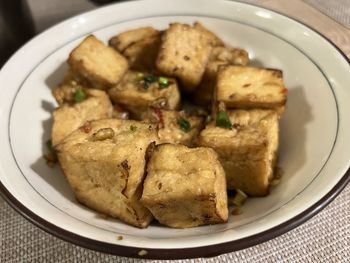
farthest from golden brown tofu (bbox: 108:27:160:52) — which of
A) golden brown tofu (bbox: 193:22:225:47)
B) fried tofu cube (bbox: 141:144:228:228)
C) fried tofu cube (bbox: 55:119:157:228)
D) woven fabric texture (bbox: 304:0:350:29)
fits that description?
woven fabric texture (bbox: 304:0:350:29)

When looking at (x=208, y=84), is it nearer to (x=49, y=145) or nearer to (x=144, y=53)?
(x=144, y=53)

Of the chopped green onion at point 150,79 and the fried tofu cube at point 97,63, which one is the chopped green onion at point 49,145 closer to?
the fried tofu cube at point 97,63

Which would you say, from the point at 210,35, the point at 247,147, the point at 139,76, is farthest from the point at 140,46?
the point at 247,147

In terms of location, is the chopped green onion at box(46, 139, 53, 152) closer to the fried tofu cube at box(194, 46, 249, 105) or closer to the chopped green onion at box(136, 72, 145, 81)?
the chopped green onion at box(136, 72, 145, 81)

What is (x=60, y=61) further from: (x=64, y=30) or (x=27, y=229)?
(x=27, y=229)

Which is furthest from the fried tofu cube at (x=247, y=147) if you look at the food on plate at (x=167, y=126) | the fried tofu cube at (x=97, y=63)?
the fried tofu cube at (x=97, y=63)
